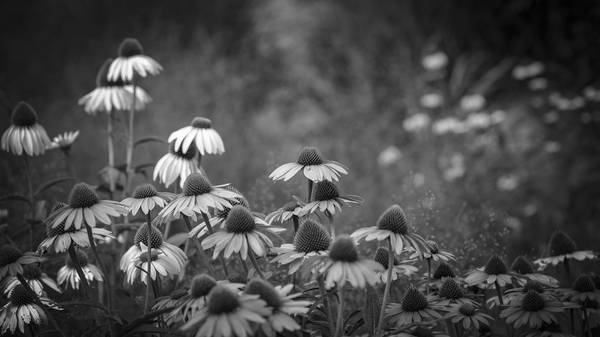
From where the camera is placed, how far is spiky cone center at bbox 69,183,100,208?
151cm

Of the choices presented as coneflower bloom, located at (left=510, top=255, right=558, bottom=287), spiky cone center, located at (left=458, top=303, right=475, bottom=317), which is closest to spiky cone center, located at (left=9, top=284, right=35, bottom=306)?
spiky cone center, located at (left=458, top=303, right=475, bottom=317)

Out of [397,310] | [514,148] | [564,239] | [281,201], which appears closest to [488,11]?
[514,148]

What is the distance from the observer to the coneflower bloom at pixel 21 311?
5.09 feet

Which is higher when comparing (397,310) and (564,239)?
(564,239)

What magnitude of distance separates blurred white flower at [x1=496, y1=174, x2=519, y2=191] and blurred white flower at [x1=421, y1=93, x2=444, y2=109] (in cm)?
93

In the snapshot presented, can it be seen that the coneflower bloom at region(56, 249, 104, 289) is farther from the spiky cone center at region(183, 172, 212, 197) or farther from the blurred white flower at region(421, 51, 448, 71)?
the blurred white flower at region(421, 51, 448, 71)

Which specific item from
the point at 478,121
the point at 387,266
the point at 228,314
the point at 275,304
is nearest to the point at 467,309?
the point at 387,266

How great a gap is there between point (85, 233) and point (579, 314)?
1580 millimetres

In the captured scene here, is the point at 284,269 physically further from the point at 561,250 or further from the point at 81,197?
the point at 561,250

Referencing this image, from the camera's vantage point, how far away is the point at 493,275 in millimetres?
1638

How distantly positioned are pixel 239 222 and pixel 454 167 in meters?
3.65

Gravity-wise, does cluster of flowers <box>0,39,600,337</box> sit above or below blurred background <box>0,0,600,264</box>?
below

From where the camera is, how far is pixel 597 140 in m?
4.92

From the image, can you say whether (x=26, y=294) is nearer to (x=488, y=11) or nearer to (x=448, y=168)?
(x=448, y=168)
